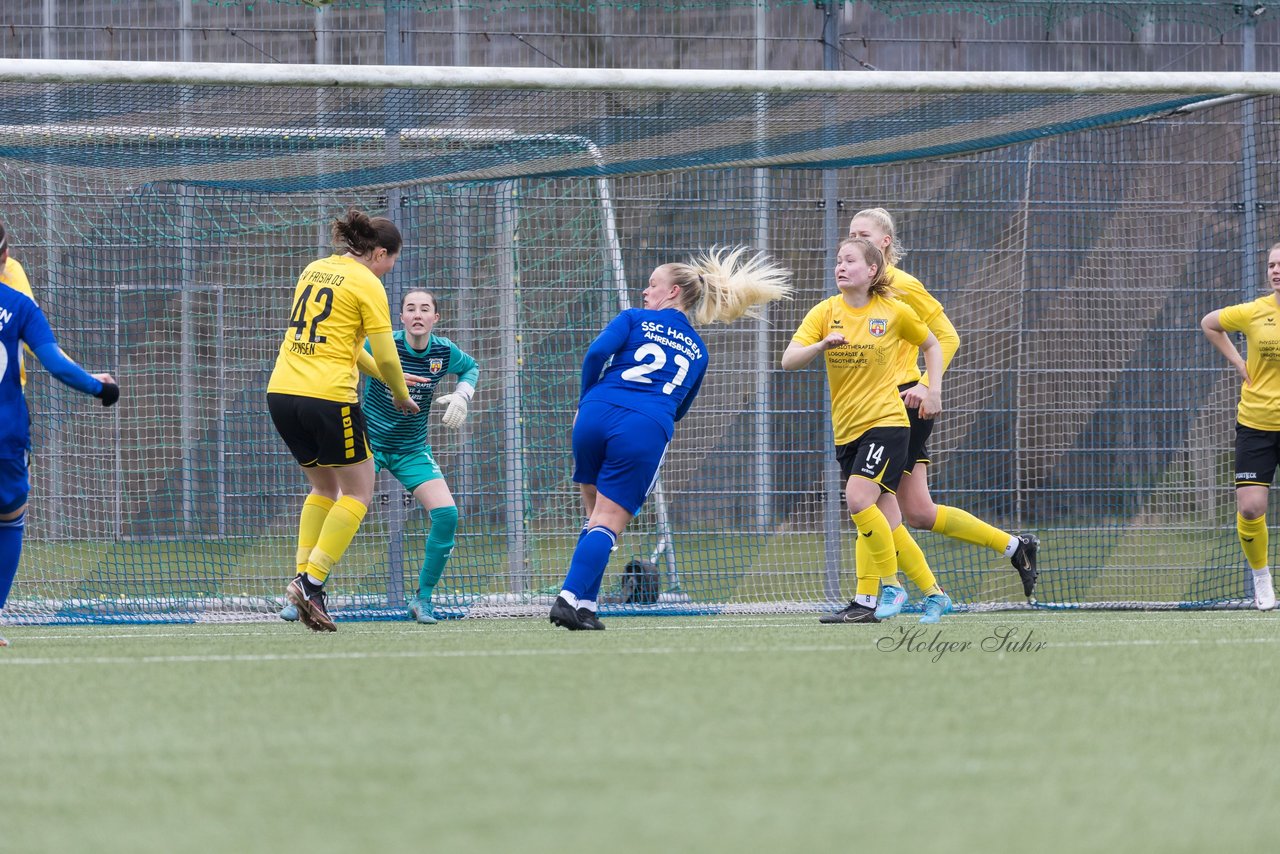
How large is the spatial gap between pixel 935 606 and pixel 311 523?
105 inches

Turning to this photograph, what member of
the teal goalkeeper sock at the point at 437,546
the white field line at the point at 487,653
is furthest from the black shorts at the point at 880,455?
the teal goalkeeper sock at the point at 437,546

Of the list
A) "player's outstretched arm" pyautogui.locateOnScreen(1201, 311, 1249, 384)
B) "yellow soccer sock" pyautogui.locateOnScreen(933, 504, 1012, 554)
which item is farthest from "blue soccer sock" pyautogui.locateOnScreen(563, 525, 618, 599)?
"player's outstretched arm" pyautogui.locateOnScreen(1201, 311, 1249, 384)

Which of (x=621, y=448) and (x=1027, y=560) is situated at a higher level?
(x=621, y=448)

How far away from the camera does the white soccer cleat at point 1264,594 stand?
25.1 ft

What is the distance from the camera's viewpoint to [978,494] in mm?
8961

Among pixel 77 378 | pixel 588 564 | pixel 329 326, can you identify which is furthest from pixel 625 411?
pixel 77 378

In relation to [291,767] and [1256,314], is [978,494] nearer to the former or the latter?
[1256,314]

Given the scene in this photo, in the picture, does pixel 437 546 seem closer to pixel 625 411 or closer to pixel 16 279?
pixel 625 411

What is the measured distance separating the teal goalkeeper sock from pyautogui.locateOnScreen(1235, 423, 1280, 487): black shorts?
154 inches

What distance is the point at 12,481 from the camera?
18.3 feet

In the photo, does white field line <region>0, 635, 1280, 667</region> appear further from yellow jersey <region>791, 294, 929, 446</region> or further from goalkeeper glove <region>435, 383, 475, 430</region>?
goalkeeper glove <region>435, 383, 475, 430</region>

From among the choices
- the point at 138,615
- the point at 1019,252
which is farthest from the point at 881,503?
the point at 138,615

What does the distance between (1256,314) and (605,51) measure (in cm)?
619

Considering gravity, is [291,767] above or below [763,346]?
below
